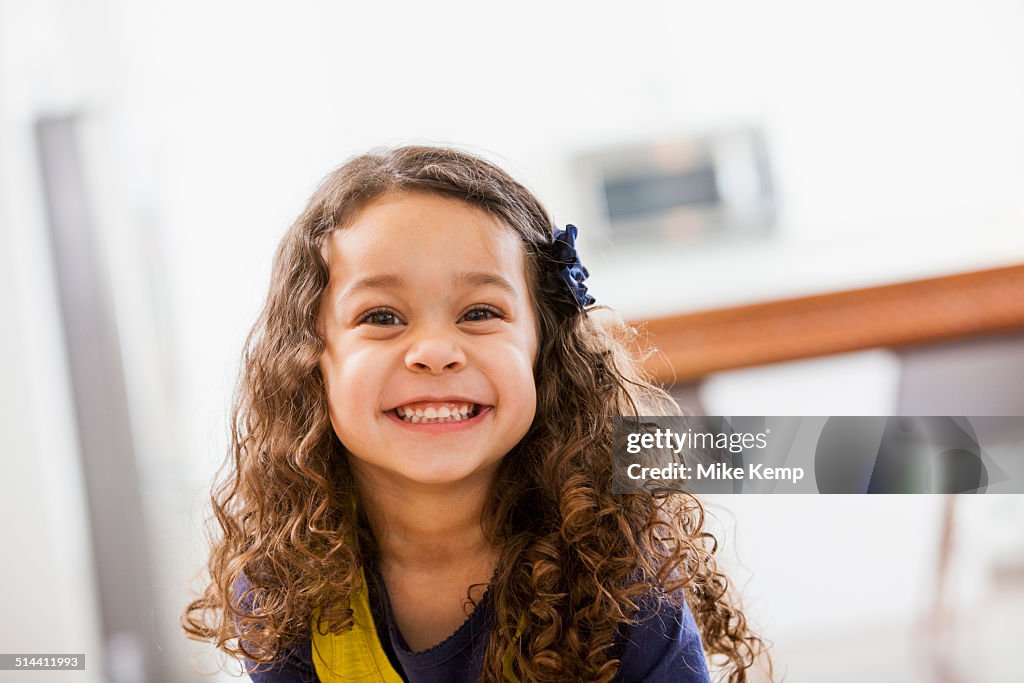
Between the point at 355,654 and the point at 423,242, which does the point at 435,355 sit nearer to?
the point at 423,242

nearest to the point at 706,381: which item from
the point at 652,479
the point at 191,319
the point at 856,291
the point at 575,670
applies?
the point at 856,291

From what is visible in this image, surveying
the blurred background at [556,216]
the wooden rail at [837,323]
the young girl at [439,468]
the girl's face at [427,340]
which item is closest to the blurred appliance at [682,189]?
the blurred background at [556,216]

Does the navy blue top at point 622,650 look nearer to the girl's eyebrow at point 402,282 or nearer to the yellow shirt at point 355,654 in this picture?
the yellow shirt at point 355,654

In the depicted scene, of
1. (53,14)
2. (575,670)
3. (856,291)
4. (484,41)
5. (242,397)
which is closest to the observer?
(575,670)

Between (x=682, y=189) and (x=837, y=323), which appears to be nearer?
(x=837, y=323)

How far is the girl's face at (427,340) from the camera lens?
0.76m

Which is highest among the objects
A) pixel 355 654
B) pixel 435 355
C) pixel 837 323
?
pixel 435 355

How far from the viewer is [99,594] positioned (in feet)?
4.98

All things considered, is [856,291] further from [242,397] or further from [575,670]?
[242,397]

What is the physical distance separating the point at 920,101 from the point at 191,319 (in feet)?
5.47

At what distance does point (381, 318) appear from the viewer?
0.78m

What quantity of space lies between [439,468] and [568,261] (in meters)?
0.22

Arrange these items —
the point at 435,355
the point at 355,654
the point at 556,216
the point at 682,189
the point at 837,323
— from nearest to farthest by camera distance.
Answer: the point at 435,355, the point at 355,654, the point at 837,323, the point at 556,216, the point at 682,189

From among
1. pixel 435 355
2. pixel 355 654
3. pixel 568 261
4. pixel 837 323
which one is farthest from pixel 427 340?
pixel 837 323
